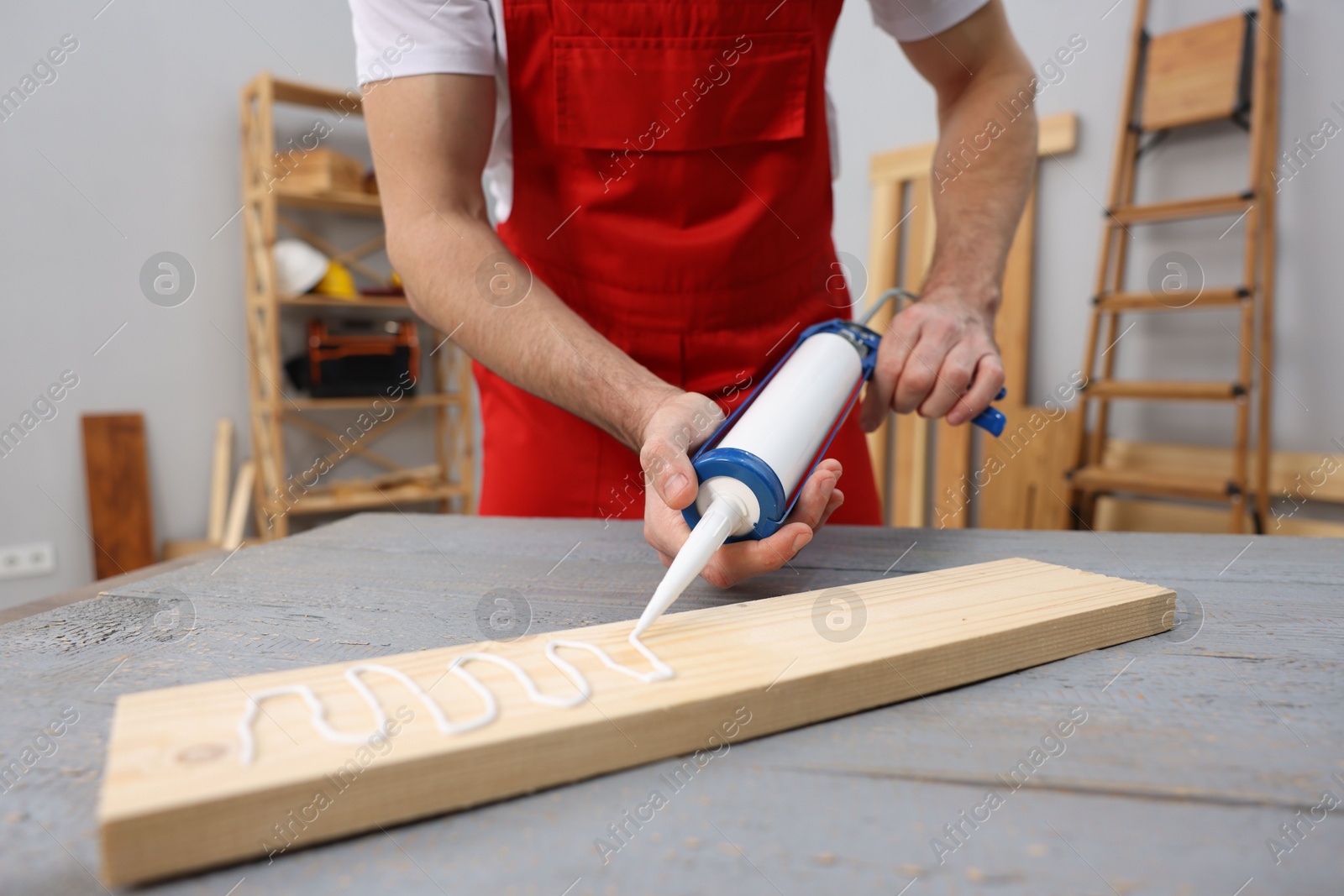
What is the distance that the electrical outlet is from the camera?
2791 millimetres

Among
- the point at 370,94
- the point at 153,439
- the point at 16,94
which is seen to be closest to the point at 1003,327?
the point at 370,94

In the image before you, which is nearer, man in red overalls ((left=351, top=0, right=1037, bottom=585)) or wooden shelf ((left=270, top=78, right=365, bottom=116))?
man in red overalls ((left=351, top=0, right=1037, bottom=585))

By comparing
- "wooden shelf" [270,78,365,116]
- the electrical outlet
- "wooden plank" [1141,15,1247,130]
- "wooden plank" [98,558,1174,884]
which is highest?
"wooden shelf" [270,78,365,116]

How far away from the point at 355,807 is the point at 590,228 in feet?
2.85

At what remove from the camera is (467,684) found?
460mm

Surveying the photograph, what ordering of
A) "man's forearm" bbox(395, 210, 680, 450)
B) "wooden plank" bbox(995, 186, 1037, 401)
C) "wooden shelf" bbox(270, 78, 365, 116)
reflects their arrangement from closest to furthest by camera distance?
"man's forearm" bbox(395, 210, 680, 450), "wooden plank" bbox(995, 186, 1037, 401), "wooden shelf" bbox(270, 78, 365, 116)

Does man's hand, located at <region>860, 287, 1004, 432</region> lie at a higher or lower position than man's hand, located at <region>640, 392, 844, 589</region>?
higher

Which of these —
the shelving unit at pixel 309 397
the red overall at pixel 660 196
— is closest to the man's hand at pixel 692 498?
the red overall at pixel 660 196

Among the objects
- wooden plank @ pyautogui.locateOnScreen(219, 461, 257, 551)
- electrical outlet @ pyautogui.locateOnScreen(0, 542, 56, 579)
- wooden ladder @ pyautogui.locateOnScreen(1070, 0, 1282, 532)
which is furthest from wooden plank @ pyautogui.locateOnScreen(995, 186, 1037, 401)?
electrical outlet @ pyautogui.locateOnScreen(0, 542, 56, 579)

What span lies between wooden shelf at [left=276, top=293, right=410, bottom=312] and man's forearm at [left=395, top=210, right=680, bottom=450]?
2.29 metres

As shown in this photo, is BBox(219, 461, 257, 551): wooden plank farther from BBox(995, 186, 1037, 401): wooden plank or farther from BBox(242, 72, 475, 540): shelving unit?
BBox(995, 186, 1037, 401): wooden plank

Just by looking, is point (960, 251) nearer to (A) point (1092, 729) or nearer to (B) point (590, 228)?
(B) point (590, 228)

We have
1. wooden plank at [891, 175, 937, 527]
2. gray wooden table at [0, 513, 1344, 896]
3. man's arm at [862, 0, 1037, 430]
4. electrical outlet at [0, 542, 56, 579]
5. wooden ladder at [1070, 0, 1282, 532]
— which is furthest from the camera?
wooden plank at [891, 175, 937, 527]

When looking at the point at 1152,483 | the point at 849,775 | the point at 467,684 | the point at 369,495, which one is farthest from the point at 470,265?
the point at 369,495
